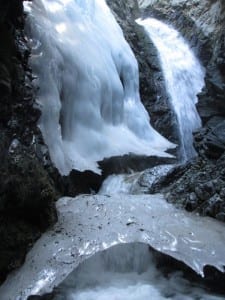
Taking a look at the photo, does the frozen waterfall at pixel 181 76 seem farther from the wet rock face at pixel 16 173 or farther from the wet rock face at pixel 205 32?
the wet rock face at pixel 16 173

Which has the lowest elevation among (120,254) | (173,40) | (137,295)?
(137,295)

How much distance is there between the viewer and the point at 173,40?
50.1 ft

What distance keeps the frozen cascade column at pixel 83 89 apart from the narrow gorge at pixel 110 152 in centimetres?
3

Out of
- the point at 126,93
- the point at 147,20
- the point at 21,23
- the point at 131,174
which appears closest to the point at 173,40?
the point at 147,20

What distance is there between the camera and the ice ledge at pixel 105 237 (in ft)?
13.7

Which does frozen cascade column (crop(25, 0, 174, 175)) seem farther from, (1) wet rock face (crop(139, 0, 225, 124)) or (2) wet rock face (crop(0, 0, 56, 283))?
(1) wet rock face (crop(139, 0, 225, 124))

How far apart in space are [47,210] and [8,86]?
70.0 inches

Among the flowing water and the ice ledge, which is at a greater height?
the ice ledge

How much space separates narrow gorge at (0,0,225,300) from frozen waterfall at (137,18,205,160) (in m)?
0.05

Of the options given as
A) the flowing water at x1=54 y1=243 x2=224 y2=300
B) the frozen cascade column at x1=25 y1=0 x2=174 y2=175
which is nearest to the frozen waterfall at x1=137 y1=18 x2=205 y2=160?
the frozen cascade column at x1=25 y1=0 x2=174 y2=175

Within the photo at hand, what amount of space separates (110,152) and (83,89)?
5.33 ft

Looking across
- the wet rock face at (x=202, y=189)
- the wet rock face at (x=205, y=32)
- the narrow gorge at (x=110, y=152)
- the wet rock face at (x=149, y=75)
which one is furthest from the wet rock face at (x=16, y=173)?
the wet rock face at (x=205, y=32)

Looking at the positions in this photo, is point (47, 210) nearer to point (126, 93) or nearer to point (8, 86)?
point (8, 86)

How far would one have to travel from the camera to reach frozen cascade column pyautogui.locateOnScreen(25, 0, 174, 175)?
811cm
